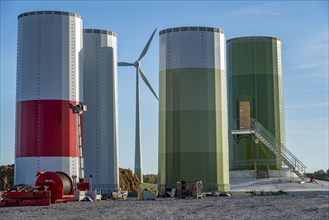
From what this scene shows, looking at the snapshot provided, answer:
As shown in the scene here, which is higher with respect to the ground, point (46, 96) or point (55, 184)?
point (46, 96)

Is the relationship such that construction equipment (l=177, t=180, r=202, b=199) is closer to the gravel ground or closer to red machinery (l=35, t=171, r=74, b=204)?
red machinery (l=35, t=171, r=74, b=204)

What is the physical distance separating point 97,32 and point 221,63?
9218 millimetres

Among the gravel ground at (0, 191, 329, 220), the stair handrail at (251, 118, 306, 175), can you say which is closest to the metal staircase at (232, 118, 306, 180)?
the stair handrail at (251, 118, 306, 175)

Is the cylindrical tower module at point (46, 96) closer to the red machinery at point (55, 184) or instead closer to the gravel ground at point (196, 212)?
the red machinery at point (55, 184)

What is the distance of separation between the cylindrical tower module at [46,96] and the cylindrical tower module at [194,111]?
7.28 metres

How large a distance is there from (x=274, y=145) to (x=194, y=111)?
11.2 m

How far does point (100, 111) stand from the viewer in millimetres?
48062

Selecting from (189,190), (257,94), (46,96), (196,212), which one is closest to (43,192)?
(46,96)

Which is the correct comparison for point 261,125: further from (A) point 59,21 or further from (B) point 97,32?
(A) point 59,21

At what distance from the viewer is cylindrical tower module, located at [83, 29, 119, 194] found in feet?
155

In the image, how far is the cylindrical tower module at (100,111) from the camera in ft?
155

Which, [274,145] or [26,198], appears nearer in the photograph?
[26,198]

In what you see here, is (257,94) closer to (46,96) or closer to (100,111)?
(100,111)

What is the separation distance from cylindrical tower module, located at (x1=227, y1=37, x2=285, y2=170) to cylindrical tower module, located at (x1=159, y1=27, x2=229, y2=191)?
30.9 ft
